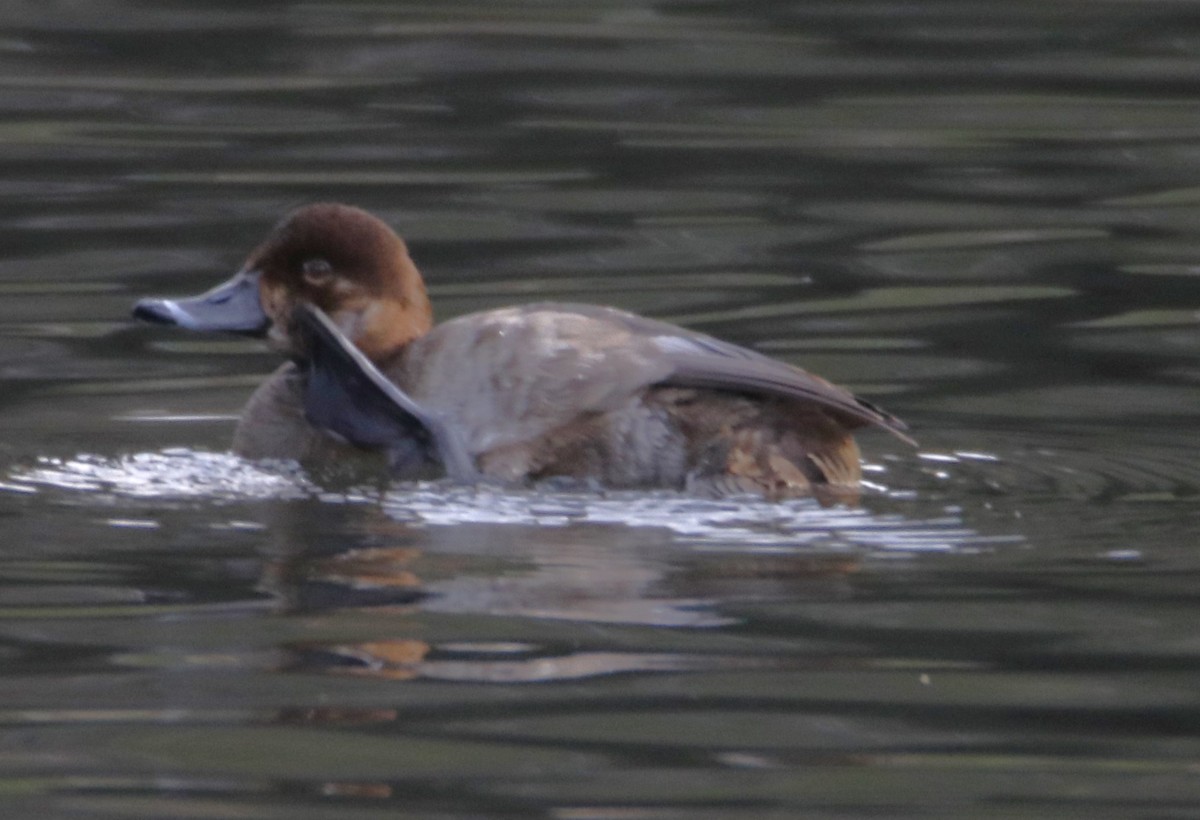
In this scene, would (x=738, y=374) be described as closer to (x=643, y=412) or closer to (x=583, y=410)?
(x=643, y=412)

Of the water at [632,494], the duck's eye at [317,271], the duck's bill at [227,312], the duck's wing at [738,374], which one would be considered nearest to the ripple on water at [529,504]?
the water at [632,494]

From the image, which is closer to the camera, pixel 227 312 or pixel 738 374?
pixel 738 374

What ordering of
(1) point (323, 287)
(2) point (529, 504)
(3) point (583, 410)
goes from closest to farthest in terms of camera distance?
(2) point (529, 504) → (3) point (583, 410) → (1) point (323, 287)

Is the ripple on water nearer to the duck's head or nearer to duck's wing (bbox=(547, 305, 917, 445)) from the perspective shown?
duck's wing (bbox=(547, 305, 917, 445))

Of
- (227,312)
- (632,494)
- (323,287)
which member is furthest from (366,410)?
(632,494)

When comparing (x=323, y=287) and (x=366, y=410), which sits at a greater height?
(x=323, y=287)

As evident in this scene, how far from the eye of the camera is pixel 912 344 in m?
8.38

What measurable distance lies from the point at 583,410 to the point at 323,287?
100 cm

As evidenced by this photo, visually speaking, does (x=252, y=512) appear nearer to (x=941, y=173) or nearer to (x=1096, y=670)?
(x=1096, y=670)

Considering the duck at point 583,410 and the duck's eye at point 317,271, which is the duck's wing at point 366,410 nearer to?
the duck at point 583,410

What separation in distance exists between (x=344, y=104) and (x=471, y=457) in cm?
625

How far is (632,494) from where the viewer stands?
6.16 meters

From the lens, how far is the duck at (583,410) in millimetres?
6207

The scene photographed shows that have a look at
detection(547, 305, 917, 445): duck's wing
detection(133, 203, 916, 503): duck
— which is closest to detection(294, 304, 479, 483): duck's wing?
detection(133, 203, 916, 503): duck
